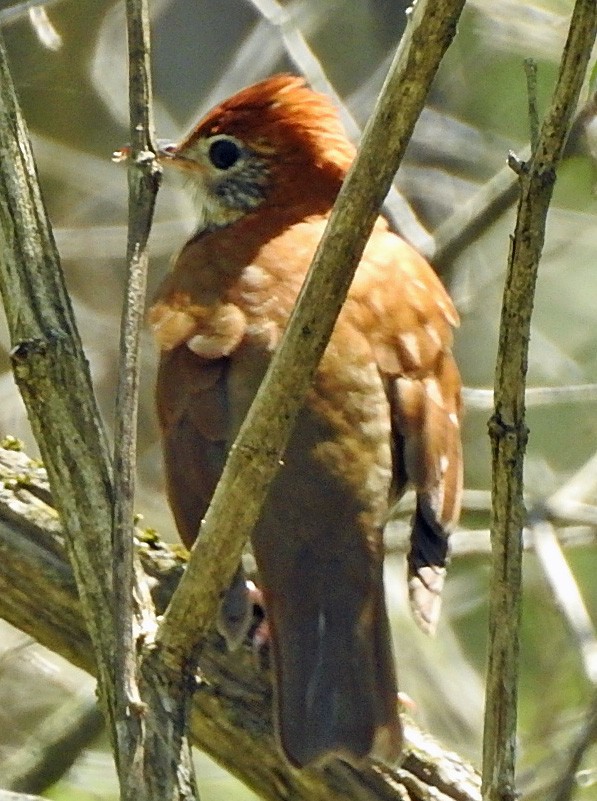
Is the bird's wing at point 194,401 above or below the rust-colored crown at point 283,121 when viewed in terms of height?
below

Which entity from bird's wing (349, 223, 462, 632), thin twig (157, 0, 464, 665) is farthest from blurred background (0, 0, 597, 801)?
thin twig (157, 0, 464, 665)

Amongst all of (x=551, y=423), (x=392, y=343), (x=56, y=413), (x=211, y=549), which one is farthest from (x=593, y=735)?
(x=551, y=423)

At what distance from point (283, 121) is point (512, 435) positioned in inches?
120

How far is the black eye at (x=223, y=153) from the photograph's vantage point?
5590mm

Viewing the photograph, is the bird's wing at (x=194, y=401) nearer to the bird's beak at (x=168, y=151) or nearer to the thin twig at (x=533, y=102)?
the bird's beak at (x=168, y=151)

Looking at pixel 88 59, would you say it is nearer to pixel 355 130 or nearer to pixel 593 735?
pixel 355 130

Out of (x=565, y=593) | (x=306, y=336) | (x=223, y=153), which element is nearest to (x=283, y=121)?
(x=223, y=153)

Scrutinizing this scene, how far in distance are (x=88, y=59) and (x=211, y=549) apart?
4.72 metres

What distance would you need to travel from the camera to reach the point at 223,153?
561 cm

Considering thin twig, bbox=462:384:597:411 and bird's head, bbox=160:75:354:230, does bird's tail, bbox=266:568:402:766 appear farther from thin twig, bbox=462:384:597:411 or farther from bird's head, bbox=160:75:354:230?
bird's head, bbox=160:75:354:230

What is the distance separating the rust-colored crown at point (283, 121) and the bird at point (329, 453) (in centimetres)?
60

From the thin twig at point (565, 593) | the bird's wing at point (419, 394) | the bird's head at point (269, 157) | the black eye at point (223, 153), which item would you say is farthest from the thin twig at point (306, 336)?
the black eye at point (223, 153)

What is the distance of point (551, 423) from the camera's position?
27.8 feet

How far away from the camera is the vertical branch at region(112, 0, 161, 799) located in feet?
9.54
